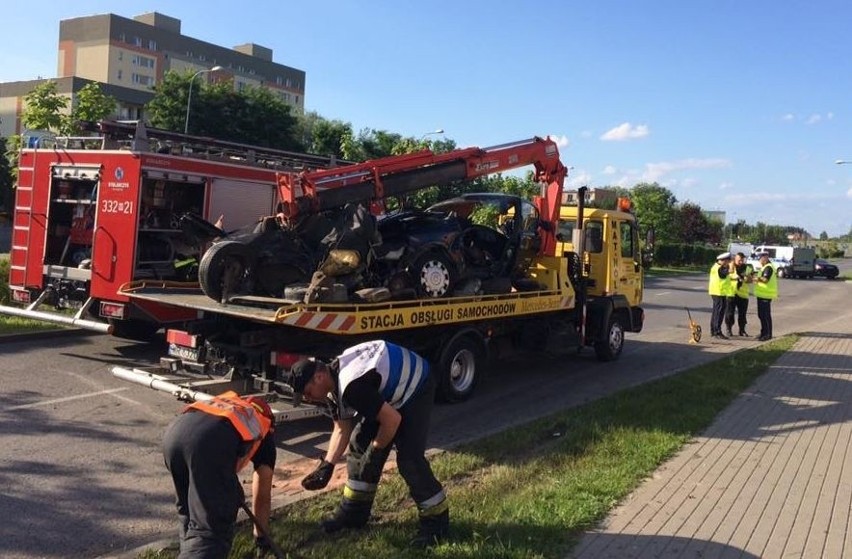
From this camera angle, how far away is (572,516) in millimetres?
4859

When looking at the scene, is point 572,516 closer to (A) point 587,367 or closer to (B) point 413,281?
(B) point 413,281

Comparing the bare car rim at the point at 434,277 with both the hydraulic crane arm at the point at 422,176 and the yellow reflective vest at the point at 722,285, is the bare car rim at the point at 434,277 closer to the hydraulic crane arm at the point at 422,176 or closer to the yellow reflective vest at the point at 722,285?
the hydraulic crane arm at the point at 422,176

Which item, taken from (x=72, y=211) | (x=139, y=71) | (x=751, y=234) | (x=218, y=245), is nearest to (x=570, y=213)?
(x=218, y=245)

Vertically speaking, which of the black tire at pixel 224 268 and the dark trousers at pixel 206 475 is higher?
the black tire at pixel 224 268

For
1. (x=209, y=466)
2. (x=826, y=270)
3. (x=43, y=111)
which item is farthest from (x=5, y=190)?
(x=826, y=270)

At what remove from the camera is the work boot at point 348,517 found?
4.62 m

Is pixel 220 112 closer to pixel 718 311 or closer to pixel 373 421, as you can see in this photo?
pixel 718 311

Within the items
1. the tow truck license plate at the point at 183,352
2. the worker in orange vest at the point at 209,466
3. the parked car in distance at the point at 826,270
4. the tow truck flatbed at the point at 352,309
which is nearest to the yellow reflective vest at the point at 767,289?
the tow truck flatbed at the point at 352,309

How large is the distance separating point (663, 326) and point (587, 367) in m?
7.28

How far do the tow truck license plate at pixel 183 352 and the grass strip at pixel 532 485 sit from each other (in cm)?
271

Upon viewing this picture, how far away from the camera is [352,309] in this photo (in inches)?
276

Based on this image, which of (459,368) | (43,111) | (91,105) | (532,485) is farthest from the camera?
(91,105)

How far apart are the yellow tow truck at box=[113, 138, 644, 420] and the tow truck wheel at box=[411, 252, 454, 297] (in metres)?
0.01

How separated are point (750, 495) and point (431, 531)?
2604mm
